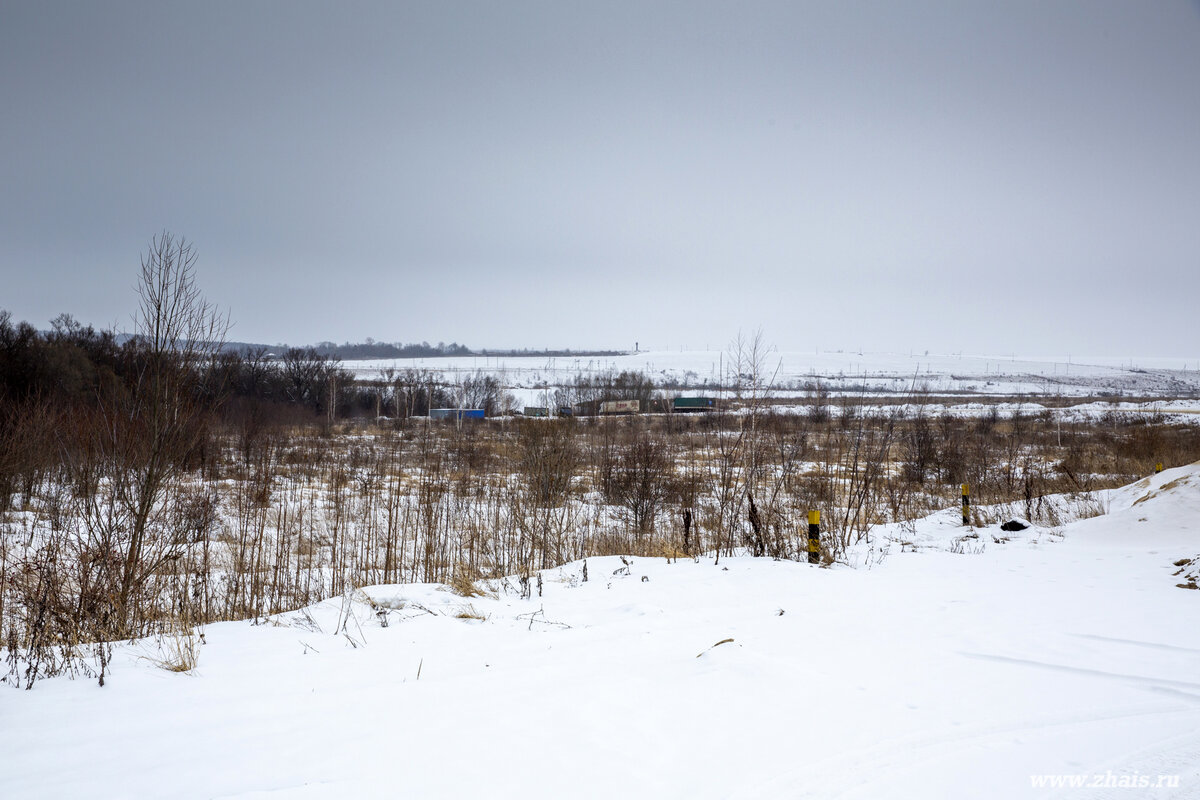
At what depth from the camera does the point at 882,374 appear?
10281 cm

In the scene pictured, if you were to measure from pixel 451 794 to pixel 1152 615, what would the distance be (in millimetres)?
6745

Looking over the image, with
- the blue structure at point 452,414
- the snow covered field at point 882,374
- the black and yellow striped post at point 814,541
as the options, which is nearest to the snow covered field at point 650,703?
the black and yellow striped post at point 814,541

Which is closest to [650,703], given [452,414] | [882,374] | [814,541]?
[814,541]

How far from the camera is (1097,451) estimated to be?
24.7m

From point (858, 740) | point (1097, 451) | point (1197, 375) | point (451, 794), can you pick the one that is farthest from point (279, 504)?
point (1197, 375)

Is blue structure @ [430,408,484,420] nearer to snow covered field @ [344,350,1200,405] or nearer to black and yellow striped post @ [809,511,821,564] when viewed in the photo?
snow covered field @ [344,350,1200,405]

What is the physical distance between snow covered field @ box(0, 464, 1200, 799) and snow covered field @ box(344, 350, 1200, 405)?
54739 mm

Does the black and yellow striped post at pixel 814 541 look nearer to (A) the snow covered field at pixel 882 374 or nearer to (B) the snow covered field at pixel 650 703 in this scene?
(B) the snow covered field at pixel 650 703

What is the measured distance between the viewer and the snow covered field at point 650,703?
10.0ft

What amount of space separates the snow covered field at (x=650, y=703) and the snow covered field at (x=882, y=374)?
180 feet

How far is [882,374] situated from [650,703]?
110389 mm

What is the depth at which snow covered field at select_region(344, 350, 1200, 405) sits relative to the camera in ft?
266

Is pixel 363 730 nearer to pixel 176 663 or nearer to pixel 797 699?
pixel 176 663

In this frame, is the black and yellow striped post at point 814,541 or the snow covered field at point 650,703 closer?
the snow covered field at point 650,703
